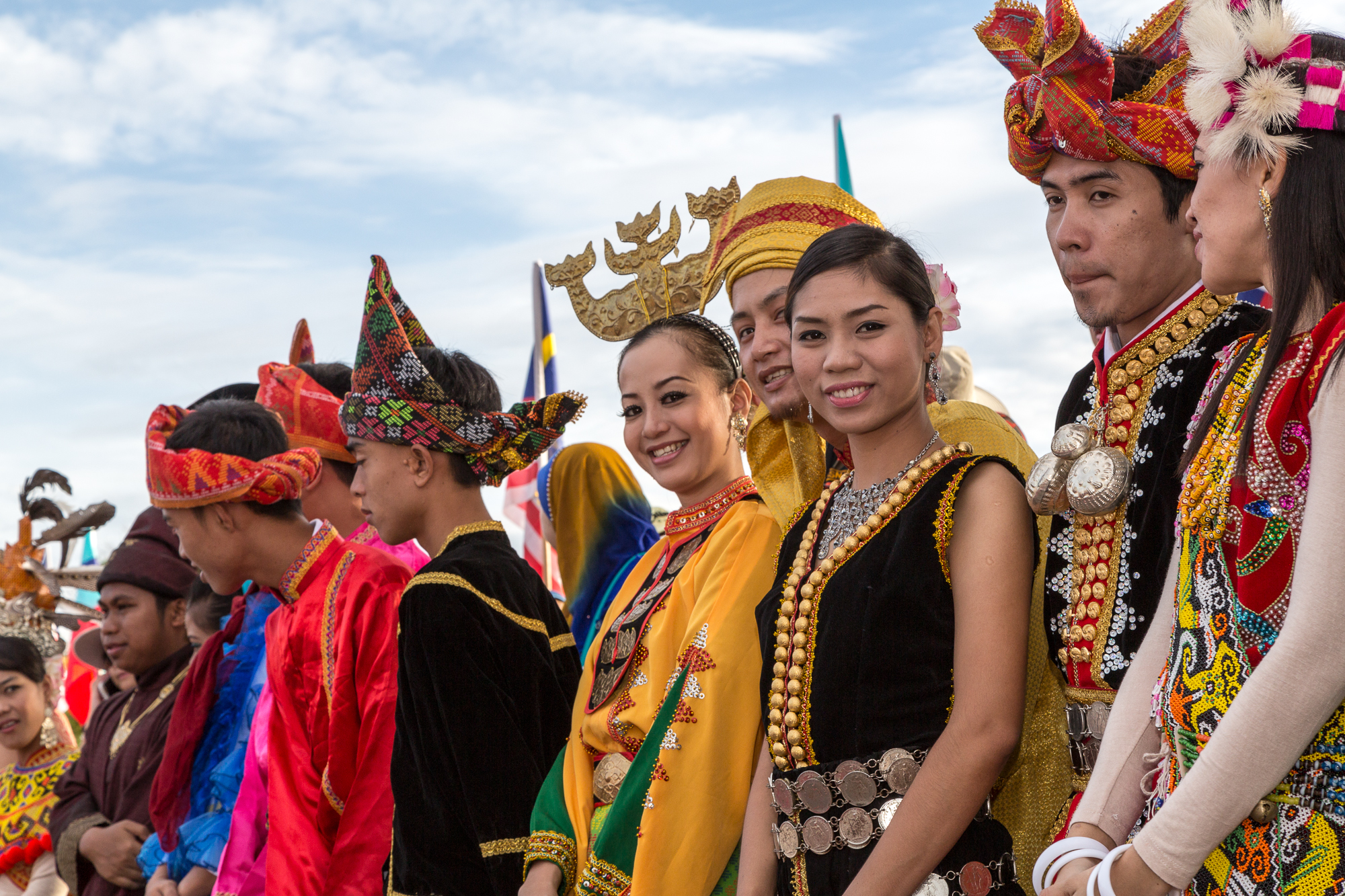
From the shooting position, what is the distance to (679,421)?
133 inches

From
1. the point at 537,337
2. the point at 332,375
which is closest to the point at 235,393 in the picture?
the point at 332,375

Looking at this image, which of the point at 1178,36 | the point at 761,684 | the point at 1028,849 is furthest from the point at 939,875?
the point at 1178,36

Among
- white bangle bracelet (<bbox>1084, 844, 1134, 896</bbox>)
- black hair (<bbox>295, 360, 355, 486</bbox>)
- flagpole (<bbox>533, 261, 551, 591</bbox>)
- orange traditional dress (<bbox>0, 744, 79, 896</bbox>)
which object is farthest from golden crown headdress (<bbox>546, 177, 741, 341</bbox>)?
flagpole (<bbox>533, 261, 551, 591</bbox>)

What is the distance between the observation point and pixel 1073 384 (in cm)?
266

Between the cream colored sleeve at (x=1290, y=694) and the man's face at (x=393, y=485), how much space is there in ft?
8.86

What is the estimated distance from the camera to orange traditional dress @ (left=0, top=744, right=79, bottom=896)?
5.88m

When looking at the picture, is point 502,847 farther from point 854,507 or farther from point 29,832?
point 29,832

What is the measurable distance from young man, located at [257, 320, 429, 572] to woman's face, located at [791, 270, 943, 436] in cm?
271

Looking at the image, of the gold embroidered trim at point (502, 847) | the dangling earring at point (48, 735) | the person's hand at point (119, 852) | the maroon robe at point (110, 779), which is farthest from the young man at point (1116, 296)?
the dangling earring at point (48, 735)

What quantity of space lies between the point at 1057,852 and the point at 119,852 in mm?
4345

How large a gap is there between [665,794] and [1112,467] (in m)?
1.16

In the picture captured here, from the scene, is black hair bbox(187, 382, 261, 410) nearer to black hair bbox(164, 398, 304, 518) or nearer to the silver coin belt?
black hair bbox(164, 398, 304, 518)

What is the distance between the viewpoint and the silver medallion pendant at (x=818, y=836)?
2.25 meters

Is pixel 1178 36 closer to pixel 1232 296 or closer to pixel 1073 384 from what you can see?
pixel 1232 296
